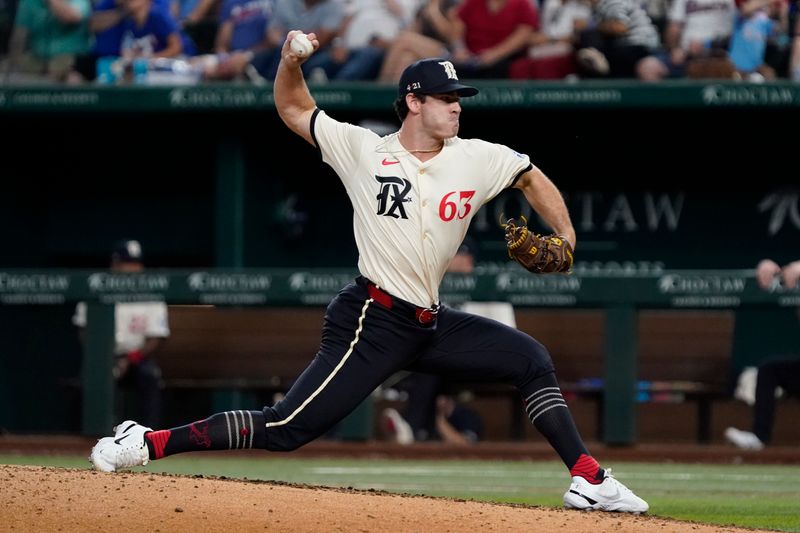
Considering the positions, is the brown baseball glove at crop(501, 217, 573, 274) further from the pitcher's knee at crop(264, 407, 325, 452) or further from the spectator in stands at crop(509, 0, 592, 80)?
the spectator in stands at crop(509, 0, 592, 80)

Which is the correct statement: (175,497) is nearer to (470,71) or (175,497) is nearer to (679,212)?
(470,71)

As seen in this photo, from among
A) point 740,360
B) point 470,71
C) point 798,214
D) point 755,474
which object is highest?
point 470,71

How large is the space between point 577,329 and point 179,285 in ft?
9.24

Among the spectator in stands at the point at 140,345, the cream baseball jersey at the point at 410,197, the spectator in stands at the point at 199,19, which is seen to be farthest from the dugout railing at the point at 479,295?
the cream baseball jersey at the point at 410,197

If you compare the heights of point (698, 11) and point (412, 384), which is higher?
point (698, 11)

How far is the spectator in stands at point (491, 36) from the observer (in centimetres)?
1181

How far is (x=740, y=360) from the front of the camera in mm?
10438

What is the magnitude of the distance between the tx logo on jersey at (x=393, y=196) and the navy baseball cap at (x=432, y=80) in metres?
0.33

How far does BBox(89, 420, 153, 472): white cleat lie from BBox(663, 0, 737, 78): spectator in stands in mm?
7236

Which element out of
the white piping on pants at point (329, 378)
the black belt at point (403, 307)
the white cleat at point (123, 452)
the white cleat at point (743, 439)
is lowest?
the white cleat at point (743, 439)

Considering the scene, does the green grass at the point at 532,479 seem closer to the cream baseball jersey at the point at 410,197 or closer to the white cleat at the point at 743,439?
the white cleat at the point at 743,439

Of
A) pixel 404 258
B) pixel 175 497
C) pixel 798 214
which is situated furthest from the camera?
pixel 798 214

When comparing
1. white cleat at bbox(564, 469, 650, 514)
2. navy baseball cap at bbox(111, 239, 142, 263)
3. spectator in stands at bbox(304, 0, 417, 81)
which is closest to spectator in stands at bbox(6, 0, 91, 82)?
spectator in stands at bbox(304, 0, 417, 81)

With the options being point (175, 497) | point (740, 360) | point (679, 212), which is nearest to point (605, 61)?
point (679, 212)
